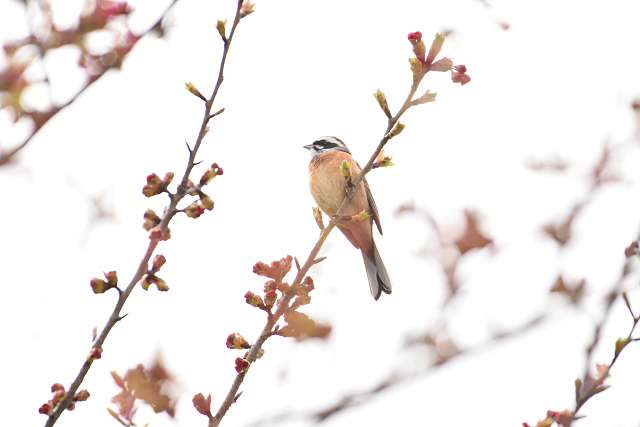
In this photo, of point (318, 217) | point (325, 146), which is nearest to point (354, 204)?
point (325, 146)

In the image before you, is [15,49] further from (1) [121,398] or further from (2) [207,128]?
(1) [121,398]

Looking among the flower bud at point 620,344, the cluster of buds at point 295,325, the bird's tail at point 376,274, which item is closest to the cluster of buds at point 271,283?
the cluster of buds at point 295,325

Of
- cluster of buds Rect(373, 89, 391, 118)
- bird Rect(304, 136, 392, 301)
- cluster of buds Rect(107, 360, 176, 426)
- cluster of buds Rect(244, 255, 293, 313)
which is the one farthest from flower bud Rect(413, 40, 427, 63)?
bird Rect(304, 136, 392, 301)

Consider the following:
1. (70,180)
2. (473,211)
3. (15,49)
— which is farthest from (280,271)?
(70,180)

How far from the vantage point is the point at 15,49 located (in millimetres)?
3090

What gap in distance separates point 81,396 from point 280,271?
3.88 feet

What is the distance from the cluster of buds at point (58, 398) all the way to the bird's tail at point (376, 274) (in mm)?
4047

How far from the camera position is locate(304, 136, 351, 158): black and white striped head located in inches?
301

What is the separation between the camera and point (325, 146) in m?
7.84

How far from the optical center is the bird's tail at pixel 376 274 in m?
6.03

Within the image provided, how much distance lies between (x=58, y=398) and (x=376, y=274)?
442 cm

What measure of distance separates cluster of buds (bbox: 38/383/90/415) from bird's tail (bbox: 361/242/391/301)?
4047 millimetres

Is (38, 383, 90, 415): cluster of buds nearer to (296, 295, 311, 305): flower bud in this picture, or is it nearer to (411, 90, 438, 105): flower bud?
(296, 295, 311, 305): flower bud

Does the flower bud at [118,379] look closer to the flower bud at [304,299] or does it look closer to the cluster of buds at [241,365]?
the cluster of buds at [241,365]
